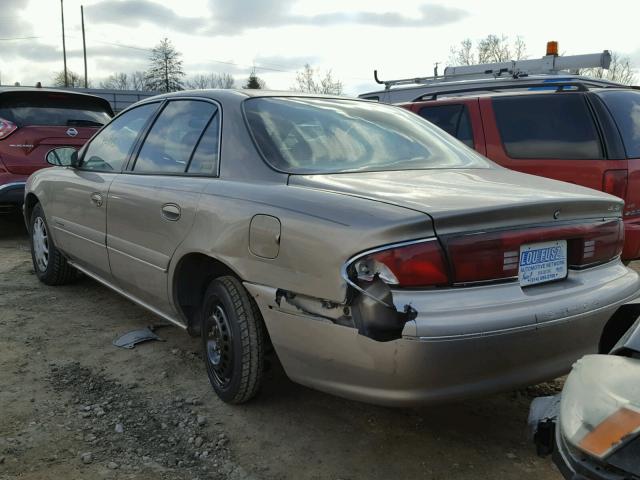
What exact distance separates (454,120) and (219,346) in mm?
3656

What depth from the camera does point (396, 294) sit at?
214 centimetres

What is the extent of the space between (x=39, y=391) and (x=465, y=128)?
4.15m

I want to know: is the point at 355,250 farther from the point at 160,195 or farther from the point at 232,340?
the point at 160,195

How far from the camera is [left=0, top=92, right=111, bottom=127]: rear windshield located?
6840mm

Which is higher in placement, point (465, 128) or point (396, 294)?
point (465, 128)

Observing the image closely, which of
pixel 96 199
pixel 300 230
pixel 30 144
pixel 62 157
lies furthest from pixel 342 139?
pixel 30 144

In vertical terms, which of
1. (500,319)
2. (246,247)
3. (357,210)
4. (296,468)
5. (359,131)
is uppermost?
(359,131)

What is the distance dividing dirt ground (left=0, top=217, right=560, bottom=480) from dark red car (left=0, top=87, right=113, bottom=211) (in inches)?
141

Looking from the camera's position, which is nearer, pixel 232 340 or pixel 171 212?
pixel 232 340

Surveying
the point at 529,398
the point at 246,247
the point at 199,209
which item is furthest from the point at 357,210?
the point at 529,398

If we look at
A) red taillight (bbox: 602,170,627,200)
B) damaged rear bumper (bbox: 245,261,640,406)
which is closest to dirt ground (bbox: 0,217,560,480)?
damaged rear bumper (bbox: 245,261,640,406)

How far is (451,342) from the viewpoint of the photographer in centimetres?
211

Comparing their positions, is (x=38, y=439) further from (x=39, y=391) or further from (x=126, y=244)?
(x=126, y=244)

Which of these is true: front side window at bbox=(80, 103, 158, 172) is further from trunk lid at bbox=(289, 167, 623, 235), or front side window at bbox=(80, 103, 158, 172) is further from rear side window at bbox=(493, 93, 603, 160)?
rear side window at bbox=(493, 93, 603, 160)
